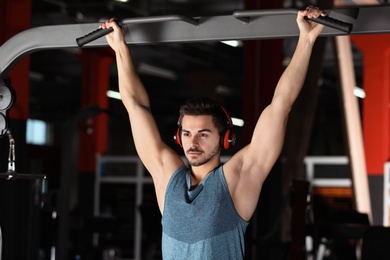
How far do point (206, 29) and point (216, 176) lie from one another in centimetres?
63

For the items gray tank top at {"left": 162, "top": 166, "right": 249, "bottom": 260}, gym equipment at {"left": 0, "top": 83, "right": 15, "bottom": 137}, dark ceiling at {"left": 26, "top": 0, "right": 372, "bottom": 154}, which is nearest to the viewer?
gray tank top at {"left": 162, "top": 166, "right": 249, "bottom": 260}

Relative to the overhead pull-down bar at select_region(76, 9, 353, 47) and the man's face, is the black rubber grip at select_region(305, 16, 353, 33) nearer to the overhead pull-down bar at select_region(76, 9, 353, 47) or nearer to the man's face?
the overhead pull-down bar at select_region(76, 9, 353, 47)

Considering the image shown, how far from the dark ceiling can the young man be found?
606 cm

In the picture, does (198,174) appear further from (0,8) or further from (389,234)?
(0,8)

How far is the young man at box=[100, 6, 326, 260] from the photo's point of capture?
8.68 ft

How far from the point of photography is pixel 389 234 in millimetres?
3639

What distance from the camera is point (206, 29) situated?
3016 mm

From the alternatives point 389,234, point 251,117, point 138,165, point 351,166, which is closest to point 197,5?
point 138,165

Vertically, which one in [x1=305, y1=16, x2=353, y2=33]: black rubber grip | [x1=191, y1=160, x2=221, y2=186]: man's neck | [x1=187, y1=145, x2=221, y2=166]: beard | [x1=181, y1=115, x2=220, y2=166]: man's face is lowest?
[x1=191, y1=160, x2=221, y2=186]: man's neck

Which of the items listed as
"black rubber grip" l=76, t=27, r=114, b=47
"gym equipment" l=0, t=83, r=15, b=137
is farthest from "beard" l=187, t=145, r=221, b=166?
"gym equipment" l=0, t=83, r=15, b=137

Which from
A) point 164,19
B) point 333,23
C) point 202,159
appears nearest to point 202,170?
point 202,159

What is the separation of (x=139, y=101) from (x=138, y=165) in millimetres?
7858

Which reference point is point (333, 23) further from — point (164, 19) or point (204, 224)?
point (204, 224)

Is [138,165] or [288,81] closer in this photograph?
[288,81]
